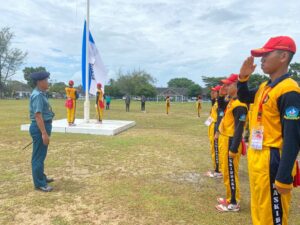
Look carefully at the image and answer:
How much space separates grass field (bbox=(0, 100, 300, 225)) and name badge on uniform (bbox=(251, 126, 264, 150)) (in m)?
1.89

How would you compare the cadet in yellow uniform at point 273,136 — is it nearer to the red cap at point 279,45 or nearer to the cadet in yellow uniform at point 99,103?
the red cap at point 279,45

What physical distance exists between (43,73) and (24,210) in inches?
88.7

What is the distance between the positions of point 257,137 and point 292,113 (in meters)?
0.41

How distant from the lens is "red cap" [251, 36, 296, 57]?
8.01ft

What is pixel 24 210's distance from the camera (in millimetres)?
4270

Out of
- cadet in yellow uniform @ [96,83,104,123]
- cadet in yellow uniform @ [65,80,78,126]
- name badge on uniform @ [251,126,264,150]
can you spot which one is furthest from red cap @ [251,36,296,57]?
cadet in yellow uniform @ [96,83,104,123]

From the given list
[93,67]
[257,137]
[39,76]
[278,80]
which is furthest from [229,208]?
[93,67]

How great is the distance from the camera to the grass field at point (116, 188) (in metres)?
4.14

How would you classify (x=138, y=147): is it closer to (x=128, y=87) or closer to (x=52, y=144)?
(x=52, y=144)

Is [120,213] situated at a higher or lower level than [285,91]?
lower

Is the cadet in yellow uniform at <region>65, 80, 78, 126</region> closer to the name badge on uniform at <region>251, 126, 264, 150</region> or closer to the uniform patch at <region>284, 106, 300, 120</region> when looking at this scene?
the name badge on uniform at <region>251, 126, 264, 150</region>

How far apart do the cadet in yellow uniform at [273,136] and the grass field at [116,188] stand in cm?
167

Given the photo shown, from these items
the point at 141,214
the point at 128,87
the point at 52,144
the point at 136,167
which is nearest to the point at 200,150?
the point at 136,167

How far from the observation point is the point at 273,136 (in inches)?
96.3
